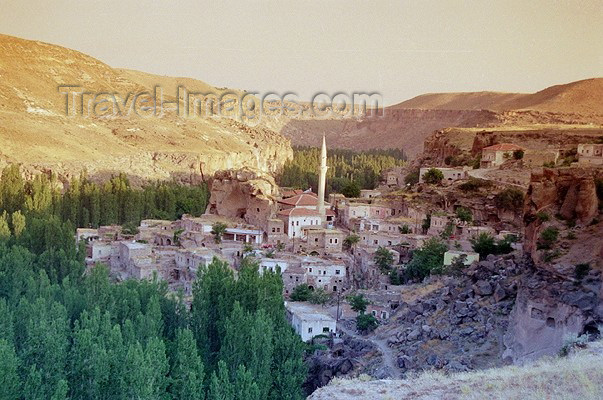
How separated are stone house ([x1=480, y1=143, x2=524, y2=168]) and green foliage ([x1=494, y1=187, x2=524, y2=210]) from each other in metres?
6.71

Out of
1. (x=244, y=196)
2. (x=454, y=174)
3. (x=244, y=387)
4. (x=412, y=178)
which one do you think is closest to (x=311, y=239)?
(x=244, y=196)

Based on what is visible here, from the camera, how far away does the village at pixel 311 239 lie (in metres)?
22.2

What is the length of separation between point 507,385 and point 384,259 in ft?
49.5

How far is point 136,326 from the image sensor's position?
15.1 m

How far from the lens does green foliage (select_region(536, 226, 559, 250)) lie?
47.1ft

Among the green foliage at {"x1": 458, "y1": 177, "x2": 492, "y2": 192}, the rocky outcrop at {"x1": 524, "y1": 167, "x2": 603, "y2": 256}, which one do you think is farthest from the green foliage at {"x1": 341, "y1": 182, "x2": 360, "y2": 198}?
the rocky outcrop at {"x1": 524, "y1": 167, "x2": 603, "y2": 256}

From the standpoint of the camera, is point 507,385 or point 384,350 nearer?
point 507,385

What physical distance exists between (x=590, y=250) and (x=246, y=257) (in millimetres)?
12230

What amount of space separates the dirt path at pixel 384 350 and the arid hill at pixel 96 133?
92.6 ft

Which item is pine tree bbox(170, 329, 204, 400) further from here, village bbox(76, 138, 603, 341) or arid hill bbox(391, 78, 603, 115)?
arid hill bbox(391, 78, 603, 115)

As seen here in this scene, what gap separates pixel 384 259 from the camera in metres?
23.4

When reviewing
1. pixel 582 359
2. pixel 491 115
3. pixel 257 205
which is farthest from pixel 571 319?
pixel 491 115

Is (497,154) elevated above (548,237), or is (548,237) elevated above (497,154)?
(497,154)

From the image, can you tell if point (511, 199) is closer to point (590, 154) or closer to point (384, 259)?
point (590, 154)
